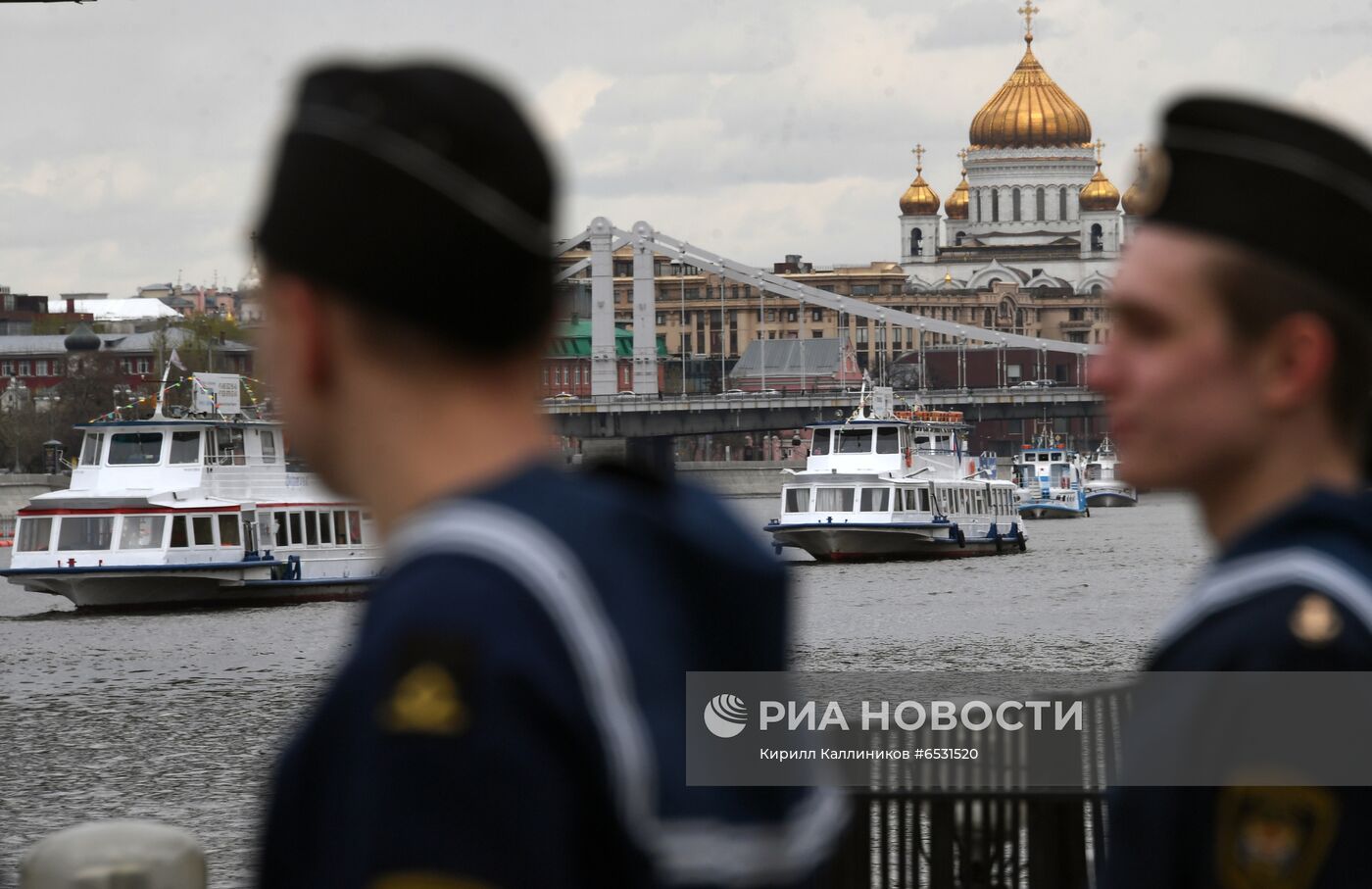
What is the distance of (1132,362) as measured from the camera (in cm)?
188

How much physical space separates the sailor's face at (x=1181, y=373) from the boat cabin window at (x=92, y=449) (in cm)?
3476

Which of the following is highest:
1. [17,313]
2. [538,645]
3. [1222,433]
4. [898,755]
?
[17,313]

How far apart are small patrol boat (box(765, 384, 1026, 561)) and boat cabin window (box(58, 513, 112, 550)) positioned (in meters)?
15.8

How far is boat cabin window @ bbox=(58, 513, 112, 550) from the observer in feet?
111

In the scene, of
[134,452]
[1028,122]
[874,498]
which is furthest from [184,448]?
[1028,122]

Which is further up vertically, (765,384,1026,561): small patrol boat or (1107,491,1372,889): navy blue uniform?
(765,384,1026,561): small patrol boat

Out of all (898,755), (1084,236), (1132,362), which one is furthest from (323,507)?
(1084,236)

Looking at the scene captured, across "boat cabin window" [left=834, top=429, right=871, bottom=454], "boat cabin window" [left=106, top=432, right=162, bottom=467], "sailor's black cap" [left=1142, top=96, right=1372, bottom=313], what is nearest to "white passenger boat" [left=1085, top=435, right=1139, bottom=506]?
"boat cabin window" [left=834, top=429, right=871, bottom=454]

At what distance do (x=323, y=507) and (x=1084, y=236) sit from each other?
121 m

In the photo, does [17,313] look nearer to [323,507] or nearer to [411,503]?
[323,507]

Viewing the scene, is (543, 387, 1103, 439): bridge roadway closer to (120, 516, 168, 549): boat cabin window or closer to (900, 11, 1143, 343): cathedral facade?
(120, 516, 168, 549): boat cabin window

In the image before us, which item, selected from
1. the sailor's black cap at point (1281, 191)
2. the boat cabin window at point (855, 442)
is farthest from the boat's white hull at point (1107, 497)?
the sailor's black cap at point (1281, 191)

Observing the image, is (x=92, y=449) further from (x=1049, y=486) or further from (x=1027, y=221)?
(x=1027, y=221)

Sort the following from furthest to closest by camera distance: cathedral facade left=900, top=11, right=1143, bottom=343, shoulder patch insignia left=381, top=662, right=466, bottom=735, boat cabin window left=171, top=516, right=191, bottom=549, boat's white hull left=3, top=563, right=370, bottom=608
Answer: cathedral facade left=900, top=11, right=1143, bottom=343 → boat's white hull left=3, top=563, right=370, bottom=608 → boat cabin window left=171, top=516, right=191, bottom=549 → shoulder patch insignia left=381, top=662, right=466, bottom=735
